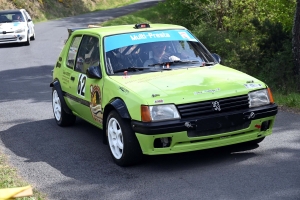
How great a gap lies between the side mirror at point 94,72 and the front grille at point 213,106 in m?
1.56

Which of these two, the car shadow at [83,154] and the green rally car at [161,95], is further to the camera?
the car shadow at [83,154]

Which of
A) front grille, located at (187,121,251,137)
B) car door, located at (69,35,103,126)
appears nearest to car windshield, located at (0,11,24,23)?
car door, located at (69,35,103,126)

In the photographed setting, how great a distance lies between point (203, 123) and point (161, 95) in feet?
1.89

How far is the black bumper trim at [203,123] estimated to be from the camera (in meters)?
6.70

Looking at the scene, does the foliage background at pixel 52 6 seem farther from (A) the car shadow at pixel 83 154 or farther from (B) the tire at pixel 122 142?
(B) the tire at pixel 122 142

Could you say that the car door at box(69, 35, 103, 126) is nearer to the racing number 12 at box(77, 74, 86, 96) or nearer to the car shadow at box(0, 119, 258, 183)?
the racing number 12 at box(77, 74, 86, 96)

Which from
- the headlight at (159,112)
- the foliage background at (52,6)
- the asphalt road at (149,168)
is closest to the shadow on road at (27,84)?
the asphalt road at (149,168)

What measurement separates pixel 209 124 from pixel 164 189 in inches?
39.9

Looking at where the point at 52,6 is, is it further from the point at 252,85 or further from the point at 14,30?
the point at 252,85

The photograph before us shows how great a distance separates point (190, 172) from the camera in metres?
6.84

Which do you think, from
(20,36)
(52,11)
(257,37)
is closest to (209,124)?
(257,37)

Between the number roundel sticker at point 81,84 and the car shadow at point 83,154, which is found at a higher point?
the number roundel sticker at point 81,84

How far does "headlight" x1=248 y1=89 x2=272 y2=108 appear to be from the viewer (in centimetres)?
722

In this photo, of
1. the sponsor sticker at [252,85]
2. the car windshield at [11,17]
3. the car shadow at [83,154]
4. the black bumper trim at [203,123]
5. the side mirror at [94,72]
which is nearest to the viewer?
the black bumper trim at [203,123]
